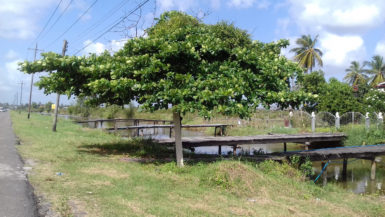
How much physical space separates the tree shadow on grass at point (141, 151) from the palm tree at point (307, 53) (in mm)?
32377

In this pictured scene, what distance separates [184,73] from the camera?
9266 mm

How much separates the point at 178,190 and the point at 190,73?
10.4ft

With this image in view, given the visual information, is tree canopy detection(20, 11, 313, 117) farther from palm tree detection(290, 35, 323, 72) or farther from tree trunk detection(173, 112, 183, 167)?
palm tree detection(290, 35, 323, 72)

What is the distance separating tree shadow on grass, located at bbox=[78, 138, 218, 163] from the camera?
37.6ft

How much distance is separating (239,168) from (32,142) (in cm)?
979

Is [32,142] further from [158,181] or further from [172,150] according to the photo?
[158,181]

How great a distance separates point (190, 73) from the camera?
9031 millimetres

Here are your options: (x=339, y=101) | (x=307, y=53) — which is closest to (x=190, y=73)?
(x=339, y=101)

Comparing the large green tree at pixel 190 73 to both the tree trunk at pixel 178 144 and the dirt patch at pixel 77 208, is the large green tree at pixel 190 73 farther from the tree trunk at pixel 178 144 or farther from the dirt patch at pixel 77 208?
the dirt patch at pixel 77 208

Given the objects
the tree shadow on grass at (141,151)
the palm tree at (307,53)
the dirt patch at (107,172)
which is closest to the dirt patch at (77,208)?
the dirt patch at (107,172)

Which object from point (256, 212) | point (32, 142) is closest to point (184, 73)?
point (256, 212)

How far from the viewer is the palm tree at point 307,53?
42.5m

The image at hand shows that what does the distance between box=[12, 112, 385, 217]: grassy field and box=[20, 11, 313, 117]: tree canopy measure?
168 centimetres

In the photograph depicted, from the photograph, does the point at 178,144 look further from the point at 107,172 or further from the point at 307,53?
the point at 307,53
